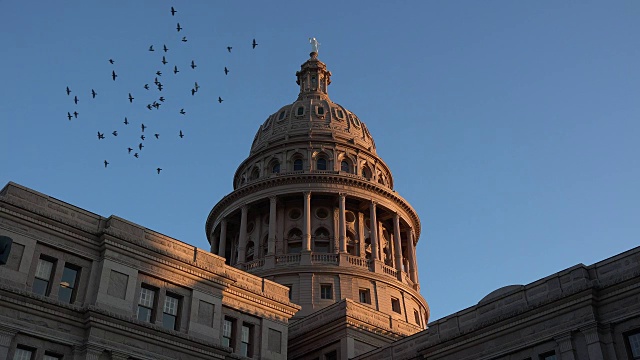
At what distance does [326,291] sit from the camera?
7125 centimetres

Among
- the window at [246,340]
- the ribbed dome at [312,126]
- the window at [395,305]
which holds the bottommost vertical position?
the window at [246,340]

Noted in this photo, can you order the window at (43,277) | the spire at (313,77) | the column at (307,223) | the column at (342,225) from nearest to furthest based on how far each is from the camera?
the window at (43,277) → the column at (307,223) → the column at (342,225) → the spire at (313,77)

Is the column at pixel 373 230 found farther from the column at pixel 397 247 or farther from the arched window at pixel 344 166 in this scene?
the arched window at pixel 344 166

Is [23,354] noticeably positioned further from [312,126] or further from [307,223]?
[312,126]

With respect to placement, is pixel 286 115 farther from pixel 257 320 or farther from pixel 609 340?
pixel 609 340

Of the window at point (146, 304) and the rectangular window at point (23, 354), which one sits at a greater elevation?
the window at point (146, 304)

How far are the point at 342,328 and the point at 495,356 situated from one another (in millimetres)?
14627

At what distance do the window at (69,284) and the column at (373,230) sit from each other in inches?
1683

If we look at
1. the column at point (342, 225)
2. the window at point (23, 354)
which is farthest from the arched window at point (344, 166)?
the window at point (23, 354)

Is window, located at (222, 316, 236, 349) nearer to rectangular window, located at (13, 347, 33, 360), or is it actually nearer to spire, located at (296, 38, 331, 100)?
rectangular window, located at (13, 347, 33, 360)

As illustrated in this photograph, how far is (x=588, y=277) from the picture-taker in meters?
34.9

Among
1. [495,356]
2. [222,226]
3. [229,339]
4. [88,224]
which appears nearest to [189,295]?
[229,339]

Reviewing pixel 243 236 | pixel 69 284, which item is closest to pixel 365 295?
pixel 243 236

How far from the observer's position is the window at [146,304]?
37.5m
